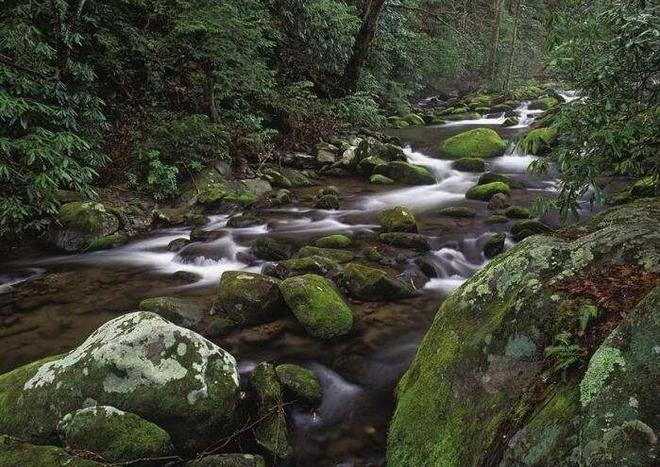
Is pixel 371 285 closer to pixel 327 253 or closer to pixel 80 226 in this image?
pixel 327 253

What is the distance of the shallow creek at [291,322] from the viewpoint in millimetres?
3746

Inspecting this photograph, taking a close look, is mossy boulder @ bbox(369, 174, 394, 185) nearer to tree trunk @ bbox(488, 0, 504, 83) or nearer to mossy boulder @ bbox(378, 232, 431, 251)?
mossy boulder @ bbox(378, 232, 431, 251)

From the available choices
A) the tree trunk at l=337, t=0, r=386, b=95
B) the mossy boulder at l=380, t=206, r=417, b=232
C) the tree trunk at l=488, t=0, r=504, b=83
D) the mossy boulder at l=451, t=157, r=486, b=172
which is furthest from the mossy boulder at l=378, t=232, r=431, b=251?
the tree trunk at l=488, t=0, r=504, b=83

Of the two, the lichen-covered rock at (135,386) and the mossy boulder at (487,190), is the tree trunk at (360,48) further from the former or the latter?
the lichen-covered rock at (135,386)

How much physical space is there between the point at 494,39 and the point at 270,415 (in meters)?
26.7

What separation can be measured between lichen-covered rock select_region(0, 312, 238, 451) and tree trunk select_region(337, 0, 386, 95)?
42.8ft

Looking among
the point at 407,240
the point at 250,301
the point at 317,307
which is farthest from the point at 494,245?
the point at 250,301

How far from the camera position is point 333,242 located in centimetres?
709

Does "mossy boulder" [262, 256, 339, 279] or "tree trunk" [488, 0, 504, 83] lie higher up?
"tree trunk" [488, 0, 504, 83]

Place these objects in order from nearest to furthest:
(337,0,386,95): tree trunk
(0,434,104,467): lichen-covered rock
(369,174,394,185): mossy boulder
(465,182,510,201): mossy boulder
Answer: (0,434,104,467): lichen-covered rock < (465,182,510,201): mossy boulder < (369,174,394,185): mossy boulder < (337,0,386,95): tree trunk

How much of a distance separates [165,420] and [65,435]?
576mm

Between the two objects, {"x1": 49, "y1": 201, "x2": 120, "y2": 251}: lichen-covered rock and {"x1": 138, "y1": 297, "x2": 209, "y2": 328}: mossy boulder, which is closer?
{"x1": 138, "y1": 297, "x2": 209, "y2": 328}: mossy boulder

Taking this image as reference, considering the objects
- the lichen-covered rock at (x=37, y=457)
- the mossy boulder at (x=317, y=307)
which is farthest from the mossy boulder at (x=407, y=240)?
the lichen-covered rock at (x=37, y=457)

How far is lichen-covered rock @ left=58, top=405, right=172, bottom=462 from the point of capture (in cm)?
273
